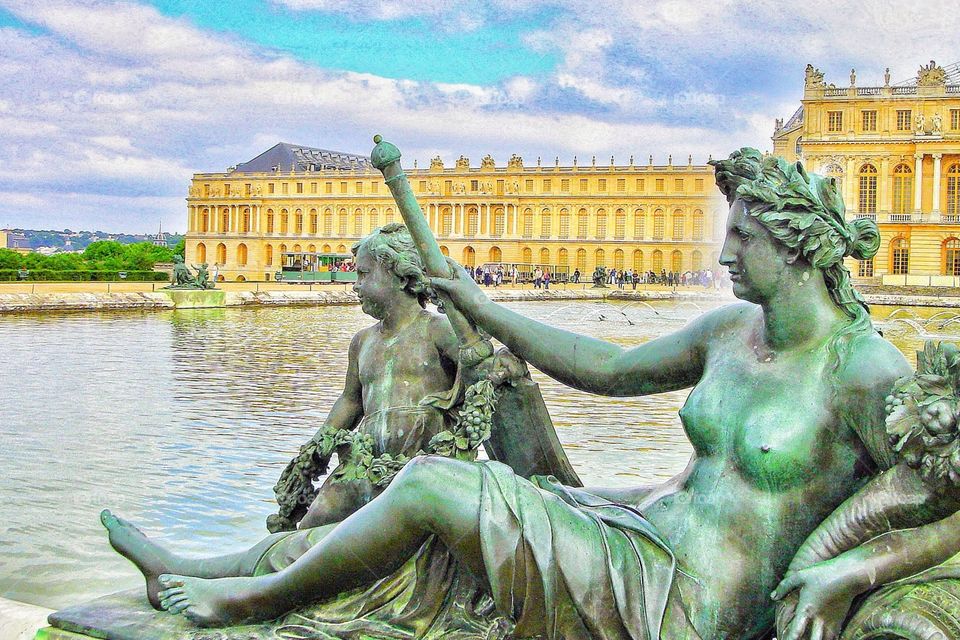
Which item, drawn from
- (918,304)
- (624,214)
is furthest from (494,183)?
(918,304)

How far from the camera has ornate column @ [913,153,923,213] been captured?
51.8 m

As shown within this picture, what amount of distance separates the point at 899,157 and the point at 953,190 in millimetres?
3055

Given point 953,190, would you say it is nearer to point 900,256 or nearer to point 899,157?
point 899,157

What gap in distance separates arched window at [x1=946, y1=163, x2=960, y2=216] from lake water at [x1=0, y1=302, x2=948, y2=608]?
43.5 m

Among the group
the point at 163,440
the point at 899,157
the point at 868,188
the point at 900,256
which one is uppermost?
the point at 899,157

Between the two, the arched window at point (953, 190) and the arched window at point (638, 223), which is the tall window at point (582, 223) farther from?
the arched window at point (953, 190)

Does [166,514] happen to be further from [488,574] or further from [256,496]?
[488,574]

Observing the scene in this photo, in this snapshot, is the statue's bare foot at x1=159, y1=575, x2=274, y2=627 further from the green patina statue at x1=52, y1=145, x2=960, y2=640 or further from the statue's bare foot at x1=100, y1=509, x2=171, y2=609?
the statue's bare foot at x1=100, y1=509, x2=171, y2=609

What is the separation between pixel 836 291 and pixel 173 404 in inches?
252

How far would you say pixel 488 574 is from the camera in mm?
1760

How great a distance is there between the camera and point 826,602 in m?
1.66

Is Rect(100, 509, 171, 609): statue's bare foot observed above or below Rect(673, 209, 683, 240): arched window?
below

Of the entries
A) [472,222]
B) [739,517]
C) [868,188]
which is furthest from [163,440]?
[472,222]

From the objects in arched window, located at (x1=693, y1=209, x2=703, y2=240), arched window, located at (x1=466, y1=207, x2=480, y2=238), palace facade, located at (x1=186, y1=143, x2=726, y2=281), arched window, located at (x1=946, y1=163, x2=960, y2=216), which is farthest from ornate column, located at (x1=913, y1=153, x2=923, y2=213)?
arched window, located at (x1=466, y1=207, x2=480, y2=238)
